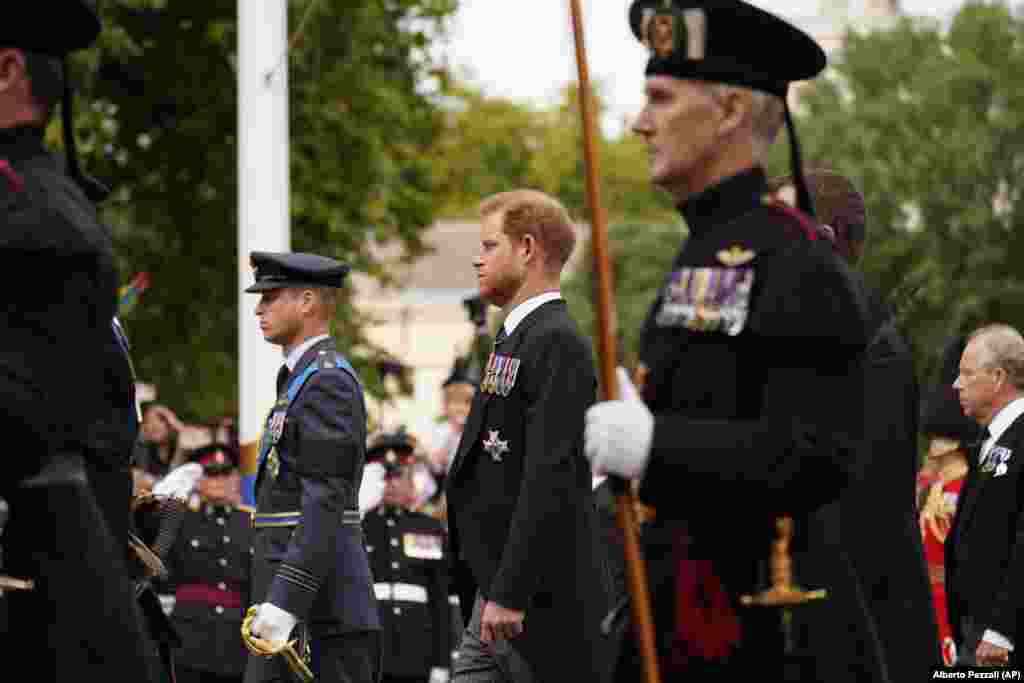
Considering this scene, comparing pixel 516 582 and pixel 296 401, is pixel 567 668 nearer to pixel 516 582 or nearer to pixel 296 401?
pixel 516 582

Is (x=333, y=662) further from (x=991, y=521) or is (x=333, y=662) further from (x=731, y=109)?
(x=731, y=109)

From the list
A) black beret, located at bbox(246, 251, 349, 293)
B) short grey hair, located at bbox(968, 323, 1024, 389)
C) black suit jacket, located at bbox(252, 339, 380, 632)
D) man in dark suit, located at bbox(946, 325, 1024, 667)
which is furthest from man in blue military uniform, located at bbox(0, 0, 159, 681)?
short grey hair, located at bbox(968, 323, 1024, 389)

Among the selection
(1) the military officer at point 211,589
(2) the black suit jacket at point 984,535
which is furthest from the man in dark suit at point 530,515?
(1) the military officer at point 211,589

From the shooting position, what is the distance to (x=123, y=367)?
470 centimetres

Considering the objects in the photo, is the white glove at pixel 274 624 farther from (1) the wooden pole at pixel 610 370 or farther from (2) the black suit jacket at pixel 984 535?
(1) the wooden pole at pixel 610 370

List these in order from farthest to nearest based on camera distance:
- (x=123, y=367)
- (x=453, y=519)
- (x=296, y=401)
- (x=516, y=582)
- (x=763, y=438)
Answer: (x=296, y=401) → (x=453, y=519) → (x=516, y=582) → (x=123, y=367) → (x=763, y=438)

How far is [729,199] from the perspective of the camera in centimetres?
468

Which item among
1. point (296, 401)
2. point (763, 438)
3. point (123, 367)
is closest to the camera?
point (763, 438)

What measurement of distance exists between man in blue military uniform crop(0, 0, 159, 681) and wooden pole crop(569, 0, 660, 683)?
1.10 meters

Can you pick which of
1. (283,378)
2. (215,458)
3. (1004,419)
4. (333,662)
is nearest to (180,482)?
(283,378)

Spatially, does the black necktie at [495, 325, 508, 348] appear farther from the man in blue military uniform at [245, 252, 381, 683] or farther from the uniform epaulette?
the uniform epaulette

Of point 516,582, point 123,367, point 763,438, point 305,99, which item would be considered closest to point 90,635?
point 123,367

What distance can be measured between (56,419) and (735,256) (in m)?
1.55

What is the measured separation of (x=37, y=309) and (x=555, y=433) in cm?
273
